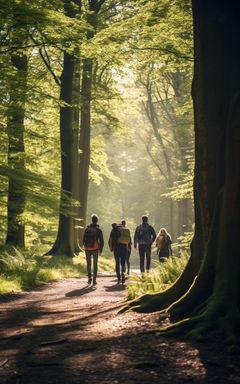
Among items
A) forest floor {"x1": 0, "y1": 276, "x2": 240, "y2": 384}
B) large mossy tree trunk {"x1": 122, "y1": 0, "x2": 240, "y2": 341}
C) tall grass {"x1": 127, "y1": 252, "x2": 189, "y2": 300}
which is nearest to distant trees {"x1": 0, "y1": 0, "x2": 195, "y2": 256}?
large mossy tree trunk {"x1": 122, "y1": 0, "x2": 240, "y2": 341}

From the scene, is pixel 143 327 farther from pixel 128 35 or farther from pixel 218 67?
pixel 128 35

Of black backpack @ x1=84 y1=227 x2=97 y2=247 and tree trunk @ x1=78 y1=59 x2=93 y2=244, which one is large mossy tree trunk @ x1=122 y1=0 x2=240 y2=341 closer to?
black backpack @ x1=84 y1=227 x2=97 y2=247

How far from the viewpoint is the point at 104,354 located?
5.51 meters

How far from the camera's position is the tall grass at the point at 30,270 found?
1362cm

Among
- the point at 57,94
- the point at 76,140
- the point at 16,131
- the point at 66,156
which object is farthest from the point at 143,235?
the point at 57,94

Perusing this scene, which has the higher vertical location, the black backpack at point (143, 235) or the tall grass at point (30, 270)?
the black backpack at point (143, 235)

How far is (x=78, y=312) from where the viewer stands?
9.09 metres

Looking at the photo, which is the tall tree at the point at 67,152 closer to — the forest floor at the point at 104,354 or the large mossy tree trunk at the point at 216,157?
the forest floor at the point at 104,354

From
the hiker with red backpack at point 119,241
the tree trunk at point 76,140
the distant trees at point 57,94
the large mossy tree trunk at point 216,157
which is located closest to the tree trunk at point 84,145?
the distant trees at point 57,94

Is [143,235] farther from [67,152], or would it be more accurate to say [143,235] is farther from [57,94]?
[57,94]

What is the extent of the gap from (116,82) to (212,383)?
26.7 metres

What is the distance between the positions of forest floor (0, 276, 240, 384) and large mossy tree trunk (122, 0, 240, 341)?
85 centimetres

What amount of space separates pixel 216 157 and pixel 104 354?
128 inches

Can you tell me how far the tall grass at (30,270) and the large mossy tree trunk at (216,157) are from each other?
661 centimetres
